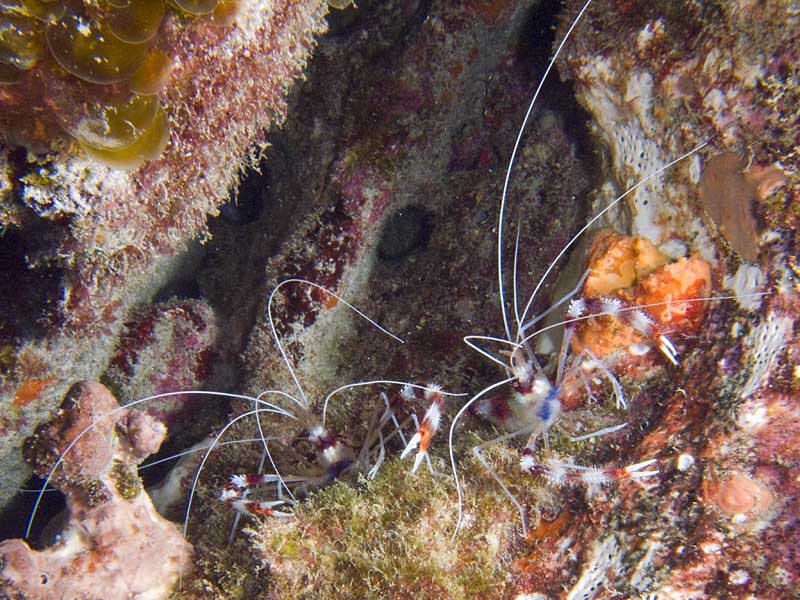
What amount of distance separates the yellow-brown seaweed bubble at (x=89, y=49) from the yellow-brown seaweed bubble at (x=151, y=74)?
0.20 feet

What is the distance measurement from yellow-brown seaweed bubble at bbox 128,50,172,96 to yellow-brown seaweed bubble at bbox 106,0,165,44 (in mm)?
88

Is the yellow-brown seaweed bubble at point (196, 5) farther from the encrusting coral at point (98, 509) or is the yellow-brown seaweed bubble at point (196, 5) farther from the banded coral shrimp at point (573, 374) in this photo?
the encrusting coral at point (98, 509)

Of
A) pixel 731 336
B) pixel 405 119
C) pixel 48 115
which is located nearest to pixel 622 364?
pixel 731 336

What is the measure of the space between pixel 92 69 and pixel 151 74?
22cm

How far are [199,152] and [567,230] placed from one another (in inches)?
104

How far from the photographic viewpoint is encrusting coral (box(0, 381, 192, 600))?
270 centimetres

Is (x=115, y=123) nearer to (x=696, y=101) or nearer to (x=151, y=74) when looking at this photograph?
(x=151, y=74)

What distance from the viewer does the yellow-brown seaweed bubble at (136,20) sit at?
185cm

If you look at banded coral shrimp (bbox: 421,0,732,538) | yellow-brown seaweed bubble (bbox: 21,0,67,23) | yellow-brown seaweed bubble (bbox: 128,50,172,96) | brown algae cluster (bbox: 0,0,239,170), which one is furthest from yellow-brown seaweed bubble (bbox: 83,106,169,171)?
banded coral shrimp (bbox: 421,0,732,538)

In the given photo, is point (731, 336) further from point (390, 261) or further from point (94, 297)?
point (94, 297)

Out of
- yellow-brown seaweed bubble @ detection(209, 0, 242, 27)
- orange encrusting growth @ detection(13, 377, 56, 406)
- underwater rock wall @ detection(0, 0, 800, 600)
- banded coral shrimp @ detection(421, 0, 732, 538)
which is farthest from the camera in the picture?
orange encrusting growth @ detection(13, 377, 56, 406)

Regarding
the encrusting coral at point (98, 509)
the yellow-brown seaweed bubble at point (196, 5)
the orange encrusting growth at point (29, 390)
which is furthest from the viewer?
the orange encrusting growth at point (29, 390)

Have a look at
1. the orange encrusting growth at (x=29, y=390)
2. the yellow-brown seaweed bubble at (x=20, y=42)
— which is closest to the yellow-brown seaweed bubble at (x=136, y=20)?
the yellow-brown seaweed bubble at (x=20, y=42)

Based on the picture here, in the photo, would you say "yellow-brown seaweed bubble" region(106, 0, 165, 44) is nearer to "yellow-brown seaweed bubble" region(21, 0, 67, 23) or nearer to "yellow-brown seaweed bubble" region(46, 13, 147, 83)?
"yellow-brown seaweed bubble" region(46, 13, 147, 83)
